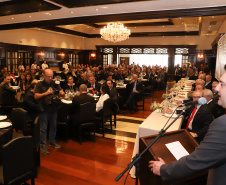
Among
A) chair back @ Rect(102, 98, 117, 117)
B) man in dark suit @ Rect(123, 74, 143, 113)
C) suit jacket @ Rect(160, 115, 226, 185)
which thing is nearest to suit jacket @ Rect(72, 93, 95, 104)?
chair back @ Rect(102, 98, 117, 117)

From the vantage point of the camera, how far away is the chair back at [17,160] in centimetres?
238

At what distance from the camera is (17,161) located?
2492mm

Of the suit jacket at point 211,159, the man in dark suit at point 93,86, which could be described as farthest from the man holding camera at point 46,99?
the suit jacket at point 211,159

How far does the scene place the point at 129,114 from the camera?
7871 millimetres

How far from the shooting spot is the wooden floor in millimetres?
3594

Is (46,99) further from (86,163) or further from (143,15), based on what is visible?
(143,15)

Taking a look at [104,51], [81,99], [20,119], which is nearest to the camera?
[20,119]

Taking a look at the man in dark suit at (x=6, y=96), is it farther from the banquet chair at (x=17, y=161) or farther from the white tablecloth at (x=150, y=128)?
the white tablecloth at (x=150, y=128)

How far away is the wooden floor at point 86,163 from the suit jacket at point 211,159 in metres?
2.24

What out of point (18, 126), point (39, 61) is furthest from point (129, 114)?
point (39, 61)

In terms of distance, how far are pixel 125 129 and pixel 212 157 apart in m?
4.85

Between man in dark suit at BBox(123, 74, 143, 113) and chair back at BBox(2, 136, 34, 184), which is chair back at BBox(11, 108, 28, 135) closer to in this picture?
chair back at BBox(2, 136, 34, 184)

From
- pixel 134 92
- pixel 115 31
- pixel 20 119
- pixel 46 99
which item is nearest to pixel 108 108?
pixel 46 99

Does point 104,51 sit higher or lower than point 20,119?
higher
